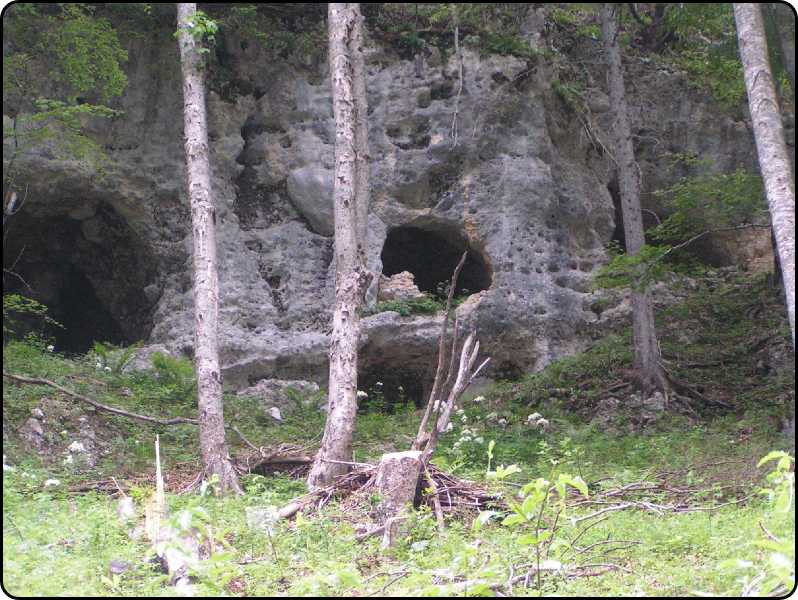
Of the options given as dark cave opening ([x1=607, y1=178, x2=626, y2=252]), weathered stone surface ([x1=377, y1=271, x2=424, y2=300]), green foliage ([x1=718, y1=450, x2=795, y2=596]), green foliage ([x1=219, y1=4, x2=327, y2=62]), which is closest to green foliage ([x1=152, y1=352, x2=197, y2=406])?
weathered stone surface ([x1=377, y1=271, x2=424, y2=300])

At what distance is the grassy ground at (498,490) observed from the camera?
540cm

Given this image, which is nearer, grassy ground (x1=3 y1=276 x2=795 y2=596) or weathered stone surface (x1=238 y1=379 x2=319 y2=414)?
grassy ground (x1=3 y1=276 x2=795 y2=596)

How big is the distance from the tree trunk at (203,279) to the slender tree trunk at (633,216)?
5.90 meters

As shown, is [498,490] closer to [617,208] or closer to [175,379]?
[175,379]

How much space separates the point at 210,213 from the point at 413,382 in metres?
6.68

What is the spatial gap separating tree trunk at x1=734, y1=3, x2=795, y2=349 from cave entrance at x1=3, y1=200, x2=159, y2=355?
416 inches

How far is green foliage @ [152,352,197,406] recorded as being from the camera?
11.8 meters

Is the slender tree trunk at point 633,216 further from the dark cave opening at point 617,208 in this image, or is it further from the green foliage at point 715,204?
the dark cave opening at point 617,208

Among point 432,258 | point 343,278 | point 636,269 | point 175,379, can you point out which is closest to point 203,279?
point 343,278

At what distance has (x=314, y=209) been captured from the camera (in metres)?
15.1

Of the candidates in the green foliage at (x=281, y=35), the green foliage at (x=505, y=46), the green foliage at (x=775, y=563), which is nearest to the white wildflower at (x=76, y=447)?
the green foliage at (x=775, y=563)

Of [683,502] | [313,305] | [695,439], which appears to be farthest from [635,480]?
[313,305]

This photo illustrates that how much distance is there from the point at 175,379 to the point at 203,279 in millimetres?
A: 3273

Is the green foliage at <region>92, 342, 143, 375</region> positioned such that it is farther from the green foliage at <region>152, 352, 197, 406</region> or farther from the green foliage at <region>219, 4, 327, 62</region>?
the green foliage at <region>219, 4, 327, 62</region>
